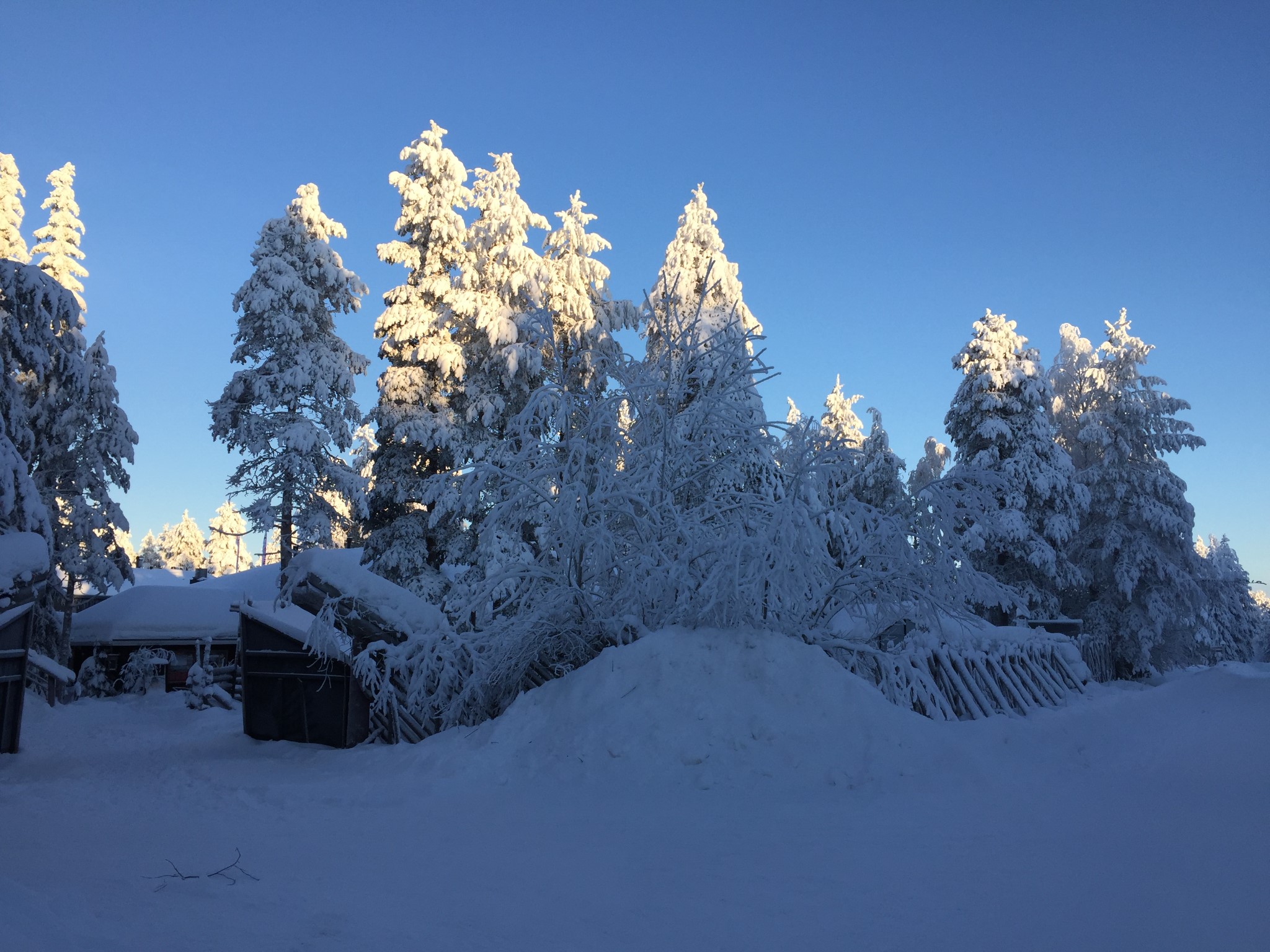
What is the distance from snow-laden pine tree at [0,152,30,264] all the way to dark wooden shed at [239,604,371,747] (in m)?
17.0

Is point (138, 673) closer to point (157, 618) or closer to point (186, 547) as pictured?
point (157, 618)

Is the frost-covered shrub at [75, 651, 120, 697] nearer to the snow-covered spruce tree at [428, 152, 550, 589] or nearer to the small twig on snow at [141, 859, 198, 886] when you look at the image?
the snow-covered spruce tree at [428, 152, 550, 589]

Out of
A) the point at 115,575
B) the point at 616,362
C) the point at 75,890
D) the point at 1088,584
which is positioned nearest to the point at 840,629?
the point at 616,362

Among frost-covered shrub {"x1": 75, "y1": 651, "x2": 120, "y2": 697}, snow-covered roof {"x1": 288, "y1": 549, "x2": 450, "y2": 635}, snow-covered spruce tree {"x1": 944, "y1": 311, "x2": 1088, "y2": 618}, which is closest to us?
snow-covered roof {"x1": 288, "y1": 549, "x2": 450, "y2": 635}

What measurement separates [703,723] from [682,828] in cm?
168

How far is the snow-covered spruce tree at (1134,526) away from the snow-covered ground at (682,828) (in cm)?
1360

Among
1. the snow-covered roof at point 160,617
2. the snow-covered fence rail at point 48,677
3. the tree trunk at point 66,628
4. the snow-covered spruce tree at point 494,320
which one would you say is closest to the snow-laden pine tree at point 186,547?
the snow-covered roof at point 160,617

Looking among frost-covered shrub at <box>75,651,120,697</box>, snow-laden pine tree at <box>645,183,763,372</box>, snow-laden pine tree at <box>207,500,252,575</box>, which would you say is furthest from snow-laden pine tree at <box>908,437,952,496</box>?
snow-laden pine tree at <box>207,500,252,575</box>

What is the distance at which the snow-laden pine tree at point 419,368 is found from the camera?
1867 cm

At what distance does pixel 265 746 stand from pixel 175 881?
6833 mm

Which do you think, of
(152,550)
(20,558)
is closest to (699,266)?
(20,558)

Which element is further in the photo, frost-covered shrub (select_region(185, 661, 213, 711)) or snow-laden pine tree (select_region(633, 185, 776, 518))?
frost-covered shrub (select_region(185, 661, 213, 711))

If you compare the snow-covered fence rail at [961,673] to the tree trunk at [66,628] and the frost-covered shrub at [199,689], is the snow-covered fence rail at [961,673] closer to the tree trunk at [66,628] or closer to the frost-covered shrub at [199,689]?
the frost-covered shrub at [199,689]

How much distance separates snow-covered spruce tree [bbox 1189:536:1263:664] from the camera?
22.6m
